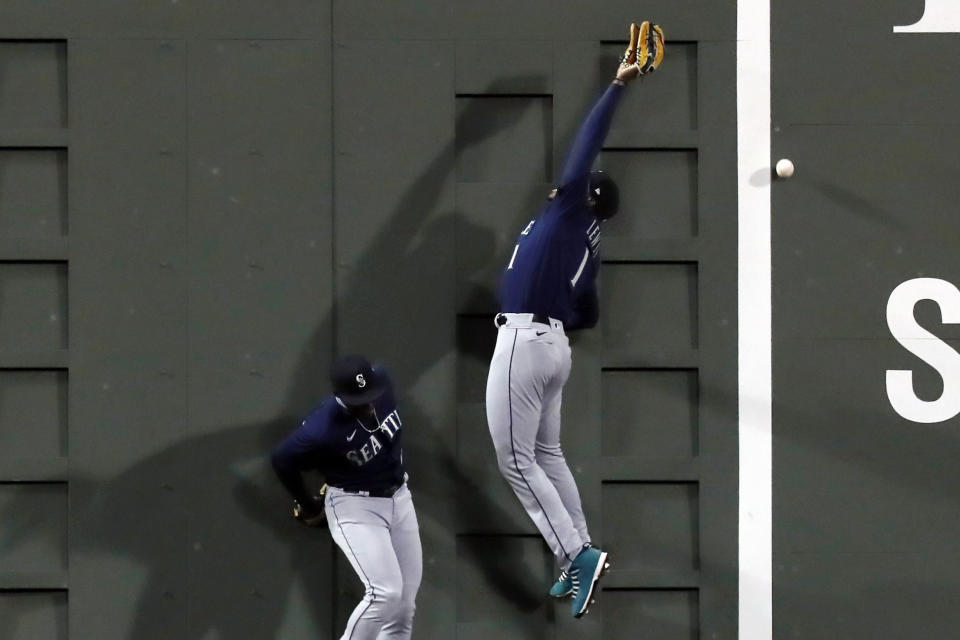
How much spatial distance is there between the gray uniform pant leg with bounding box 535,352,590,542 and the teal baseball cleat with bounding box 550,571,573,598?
0.62ft

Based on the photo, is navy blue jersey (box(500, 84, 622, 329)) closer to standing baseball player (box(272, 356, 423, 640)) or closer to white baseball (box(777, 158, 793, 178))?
standing baseball player (box(272, 356, 423, 640))

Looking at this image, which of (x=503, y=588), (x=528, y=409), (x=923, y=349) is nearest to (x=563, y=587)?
(x=503, y=588)

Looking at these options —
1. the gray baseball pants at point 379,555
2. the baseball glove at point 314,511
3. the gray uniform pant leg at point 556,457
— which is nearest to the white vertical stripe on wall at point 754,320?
the gray uniform pant leg at point 556,457

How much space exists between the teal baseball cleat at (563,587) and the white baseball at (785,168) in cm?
207

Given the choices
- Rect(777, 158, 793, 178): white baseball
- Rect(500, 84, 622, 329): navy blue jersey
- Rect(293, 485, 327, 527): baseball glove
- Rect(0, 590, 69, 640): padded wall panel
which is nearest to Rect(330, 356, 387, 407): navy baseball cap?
Rect(293, 485, 327, 527): baseball glove

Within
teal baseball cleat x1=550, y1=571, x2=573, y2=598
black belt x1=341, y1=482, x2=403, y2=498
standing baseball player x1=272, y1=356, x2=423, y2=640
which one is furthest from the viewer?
teal baseball cleat x1=550, y1=571, x2=573, y2=598

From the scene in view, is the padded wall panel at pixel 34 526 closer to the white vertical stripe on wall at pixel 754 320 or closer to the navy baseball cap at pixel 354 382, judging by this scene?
the navy baseball cap at pixel 354 382

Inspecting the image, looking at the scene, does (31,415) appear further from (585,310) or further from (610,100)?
(610,100)

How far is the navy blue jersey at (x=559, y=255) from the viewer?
5.70 m

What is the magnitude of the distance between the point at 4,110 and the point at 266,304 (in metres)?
1.48

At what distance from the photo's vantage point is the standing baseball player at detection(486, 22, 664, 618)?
572 cm

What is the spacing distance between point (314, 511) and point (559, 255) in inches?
61.7

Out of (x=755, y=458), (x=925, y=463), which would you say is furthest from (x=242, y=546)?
(x=925, y=463)

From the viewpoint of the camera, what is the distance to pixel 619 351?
20.0ft
